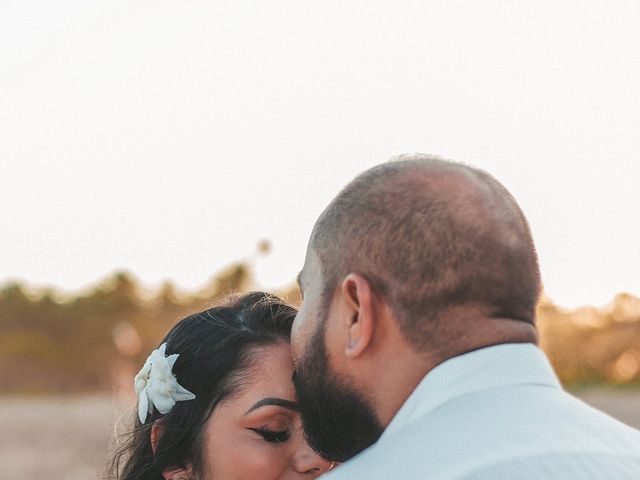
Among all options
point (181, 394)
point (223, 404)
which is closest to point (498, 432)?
point (223, 404)

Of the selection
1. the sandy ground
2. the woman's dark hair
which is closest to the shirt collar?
the woman's dark hair

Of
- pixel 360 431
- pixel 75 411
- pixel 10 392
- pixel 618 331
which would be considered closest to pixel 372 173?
pixel 360 431

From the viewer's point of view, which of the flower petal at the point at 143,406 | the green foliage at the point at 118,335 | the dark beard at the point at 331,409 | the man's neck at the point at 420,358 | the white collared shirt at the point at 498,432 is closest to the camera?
the white collared shirt at the point at 498,432

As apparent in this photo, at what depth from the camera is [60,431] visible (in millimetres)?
20406

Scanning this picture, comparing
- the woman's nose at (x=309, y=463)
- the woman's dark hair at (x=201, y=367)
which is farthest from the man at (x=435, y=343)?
the woman's dark hair at (x=201, y=367)

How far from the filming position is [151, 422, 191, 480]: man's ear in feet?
13.4

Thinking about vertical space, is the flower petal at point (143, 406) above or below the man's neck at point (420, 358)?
below

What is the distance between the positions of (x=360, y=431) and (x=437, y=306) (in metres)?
0.42

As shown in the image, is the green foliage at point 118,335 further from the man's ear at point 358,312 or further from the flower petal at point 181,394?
the man's ear at point 358,312

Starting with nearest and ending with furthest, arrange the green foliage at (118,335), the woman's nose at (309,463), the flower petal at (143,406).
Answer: the woman's nose at (309,463), the flower petal at (143,406), the green foliage at (118,335)

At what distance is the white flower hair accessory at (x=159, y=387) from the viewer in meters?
4.17

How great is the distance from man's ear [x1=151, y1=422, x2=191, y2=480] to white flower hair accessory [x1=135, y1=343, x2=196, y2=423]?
8cm

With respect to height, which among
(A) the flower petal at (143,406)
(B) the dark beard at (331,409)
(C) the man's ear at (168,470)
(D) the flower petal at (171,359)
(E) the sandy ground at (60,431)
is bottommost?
(E) the sandy ground at (60,431)

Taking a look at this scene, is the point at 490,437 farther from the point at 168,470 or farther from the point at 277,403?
the point at 168,470
